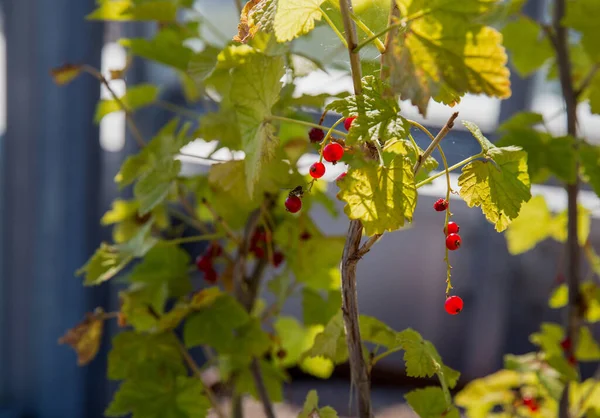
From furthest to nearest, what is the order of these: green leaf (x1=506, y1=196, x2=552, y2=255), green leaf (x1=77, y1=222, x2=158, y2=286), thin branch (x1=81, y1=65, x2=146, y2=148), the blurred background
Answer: the blurred background < green leaf (x1=506, y1=196, x2=552, y2=255) < thin branch (x1=81, y1=65, x2=146, y2=148) < green leaf (x1=77, y1=222, x2=158, y2=286)

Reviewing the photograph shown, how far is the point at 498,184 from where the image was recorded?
47 centimetres

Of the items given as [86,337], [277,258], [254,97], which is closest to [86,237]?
[86,337]

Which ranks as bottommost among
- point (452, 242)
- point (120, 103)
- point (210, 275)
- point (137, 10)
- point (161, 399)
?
point (161, 399)

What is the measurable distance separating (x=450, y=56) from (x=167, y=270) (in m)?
0.58

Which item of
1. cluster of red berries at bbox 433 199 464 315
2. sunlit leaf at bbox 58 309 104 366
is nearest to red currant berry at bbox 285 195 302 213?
cluster of red berries at bbox 433 199 464 315

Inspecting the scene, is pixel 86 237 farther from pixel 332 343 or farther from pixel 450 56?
pixel 450 56

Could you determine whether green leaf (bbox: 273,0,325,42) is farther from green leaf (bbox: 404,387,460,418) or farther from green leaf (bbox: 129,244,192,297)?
green leaf (bbox: 129,244,192,297)

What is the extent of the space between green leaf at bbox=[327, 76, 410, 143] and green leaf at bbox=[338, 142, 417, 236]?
24 mm

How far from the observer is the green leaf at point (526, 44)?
970mm

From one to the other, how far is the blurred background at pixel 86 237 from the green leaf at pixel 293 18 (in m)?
0.69

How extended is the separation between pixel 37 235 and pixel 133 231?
0.58 metres

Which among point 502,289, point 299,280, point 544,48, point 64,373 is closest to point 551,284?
point 502,289

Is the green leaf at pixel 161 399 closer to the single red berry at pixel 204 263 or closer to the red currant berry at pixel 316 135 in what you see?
the single red berry at pixel 204 263

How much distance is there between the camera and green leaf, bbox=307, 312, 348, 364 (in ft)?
1.93
